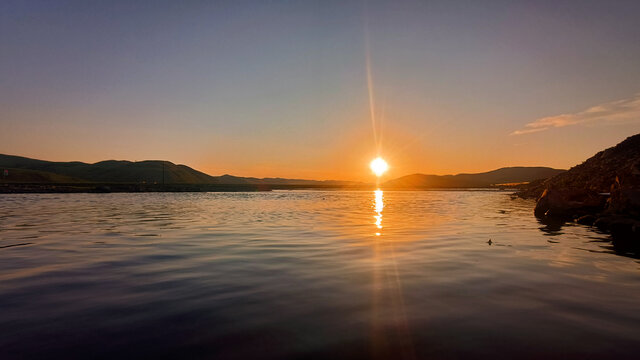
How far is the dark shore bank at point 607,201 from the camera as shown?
18.3m

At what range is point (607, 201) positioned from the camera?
897 inches

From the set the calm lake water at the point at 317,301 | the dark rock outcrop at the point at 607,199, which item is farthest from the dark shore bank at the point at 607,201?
the calm lake water at the point at 317,301

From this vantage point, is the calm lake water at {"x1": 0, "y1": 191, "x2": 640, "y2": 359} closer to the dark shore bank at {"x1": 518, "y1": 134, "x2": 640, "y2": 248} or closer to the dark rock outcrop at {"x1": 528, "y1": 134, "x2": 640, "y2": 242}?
the dark shore bank at {"x1": 518, "y1": 134, "x2": 640, "y2": 248}

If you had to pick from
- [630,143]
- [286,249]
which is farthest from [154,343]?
[630,143]

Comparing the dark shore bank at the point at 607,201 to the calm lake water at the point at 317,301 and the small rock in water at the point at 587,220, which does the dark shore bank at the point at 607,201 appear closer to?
the small rock in water at the point at 587,220

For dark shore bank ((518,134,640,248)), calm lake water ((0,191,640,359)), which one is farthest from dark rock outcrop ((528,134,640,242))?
calm lake water ((0,191,640,359))

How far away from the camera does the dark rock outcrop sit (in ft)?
60.4

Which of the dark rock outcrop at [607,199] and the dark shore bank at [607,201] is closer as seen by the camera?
the dark shore bank at [607,201]

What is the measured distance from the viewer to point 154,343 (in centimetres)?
501

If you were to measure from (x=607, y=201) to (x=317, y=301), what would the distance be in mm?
23941

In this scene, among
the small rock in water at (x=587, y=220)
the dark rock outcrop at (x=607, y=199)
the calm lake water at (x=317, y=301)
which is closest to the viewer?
the calm lake water at (x=317, y=301)

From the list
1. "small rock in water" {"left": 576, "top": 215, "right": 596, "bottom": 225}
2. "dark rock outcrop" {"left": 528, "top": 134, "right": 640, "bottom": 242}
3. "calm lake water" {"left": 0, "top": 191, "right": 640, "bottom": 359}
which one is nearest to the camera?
"calm lake water" {"left": 0, "top": 191, "right": 640, "bottom": 359}

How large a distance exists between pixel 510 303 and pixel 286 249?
7.89m

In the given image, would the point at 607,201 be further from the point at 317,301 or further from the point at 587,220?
the point at 317,301
